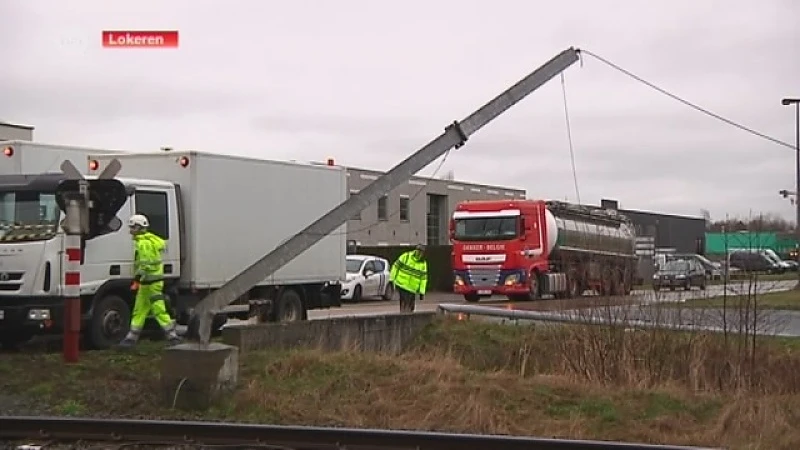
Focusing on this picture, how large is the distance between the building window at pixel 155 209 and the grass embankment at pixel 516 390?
6.69 ft

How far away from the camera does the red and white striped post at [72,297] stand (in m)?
12.9

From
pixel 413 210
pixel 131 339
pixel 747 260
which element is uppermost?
pixel 413 210

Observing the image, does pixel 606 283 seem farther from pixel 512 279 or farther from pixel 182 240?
pixel 512 279

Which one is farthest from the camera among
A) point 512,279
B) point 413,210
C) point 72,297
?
point 413,210

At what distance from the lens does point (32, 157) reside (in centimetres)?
1711

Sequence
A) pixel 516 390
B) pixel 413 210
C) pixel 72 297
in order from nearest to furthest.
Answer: pixel 516 390 → pixel 72 297 → pixel 413 210

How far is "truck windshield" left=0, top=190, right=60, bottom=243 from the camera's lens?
14.1m

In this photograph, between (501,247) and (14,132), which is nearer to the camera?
(14,132)

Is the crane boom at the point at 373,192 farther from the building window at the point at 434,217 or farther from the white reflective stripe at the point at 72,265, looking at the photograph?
the building window at the point at 434,217

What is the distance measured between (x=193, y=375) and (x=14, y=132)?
1576 centimetres

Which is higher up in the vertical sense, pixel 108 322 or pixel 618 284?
pixel 618 284

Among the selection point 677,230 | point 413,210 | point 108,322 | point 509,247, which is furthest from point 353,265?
point 677,230

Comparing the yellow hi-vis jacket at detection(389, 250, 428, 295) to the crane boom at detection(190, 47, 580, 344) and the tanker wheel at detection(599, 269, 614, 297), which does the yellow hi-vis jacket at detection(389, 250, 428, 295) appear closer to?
the tanker wheel at detection(599, 269, 614, 297)

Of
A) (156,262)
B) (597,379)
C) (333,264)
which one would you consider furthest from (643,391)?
(333,264)
